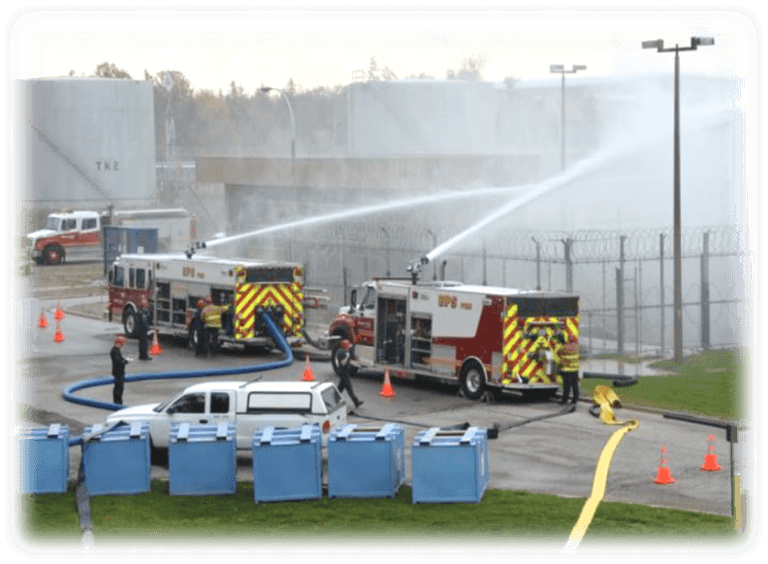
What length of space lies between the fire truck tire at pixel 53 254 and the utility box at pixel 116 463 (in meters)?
38.4

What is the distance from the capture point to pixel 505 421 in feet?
83.6

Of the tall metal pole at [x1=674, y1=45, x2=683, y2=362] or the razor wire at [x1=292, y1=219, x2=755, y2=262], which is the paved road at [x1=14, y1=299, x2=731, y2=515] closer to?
the tall metal pole at [x1=674, y1=45, x2=683, y2=362]

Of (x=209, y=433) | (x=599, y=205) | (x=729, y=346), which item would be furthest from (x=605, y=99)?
(x=209, y=433)

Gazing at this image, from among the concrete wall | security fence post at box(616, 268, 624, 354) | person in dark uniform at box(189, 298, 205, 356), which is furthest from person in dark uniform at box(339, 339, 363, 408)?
the concrete wall

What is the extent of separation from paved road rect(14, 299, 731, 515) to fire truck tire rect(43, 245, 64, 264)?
21809mm

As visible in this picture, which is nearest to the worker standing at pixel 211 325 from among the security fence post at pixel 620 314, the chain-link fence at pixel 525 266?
the chain-link fence at pixel 525 266

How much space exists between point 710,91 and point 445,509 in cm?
1999

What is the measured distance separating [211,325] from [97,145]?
22383 millimetres

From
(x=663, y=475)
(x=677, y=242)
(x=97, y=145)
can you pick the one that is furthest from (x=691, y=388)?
(x=97, y=145)

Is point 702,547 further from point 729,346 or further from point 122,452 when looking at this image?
point 729,346

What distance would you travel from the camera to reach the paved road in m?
19.7

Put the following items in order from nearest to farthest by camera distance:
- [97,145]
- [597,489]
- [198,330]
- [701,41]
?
[597,489]
[701,41]
[198,330]
[97,145]

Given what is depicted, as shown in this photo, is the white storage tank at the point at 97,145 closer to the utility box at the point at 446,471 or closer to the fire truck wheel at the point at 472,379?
the fire truck wheel at the point at 472,379

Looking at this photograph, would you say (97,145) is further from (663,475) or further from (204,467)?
(663,475)
